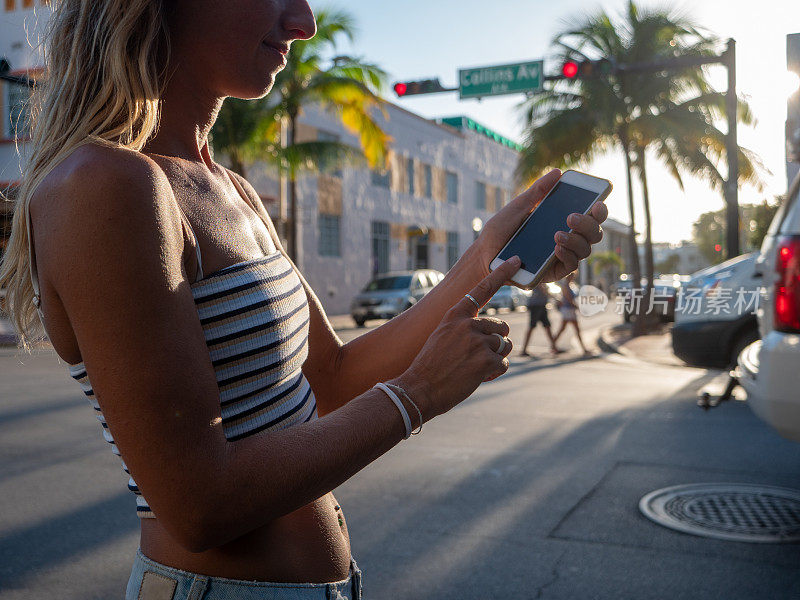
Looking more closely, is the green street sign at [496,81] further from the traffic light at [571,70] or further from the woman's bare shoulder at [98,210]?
the woman's bare shoulder at [98,210]

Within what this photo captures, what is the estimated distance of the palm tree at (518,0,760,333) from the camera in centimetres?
1898

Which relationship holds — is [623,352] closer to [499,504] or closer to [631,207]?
[631,207]

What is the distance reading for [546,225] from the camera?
1.65m

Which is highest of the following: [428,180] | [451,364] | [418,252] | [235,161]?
[428,180]

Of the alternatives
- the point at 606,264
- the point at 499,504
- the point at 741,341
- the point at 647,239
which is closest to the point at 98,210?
the point at 499,504

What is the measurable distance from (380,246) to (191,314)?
107ft

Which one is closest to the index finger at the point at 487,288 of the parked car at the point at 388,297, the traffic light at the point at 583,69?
the traffic light at the point at 583,69

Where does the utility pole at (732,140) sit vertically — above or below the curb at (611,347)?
above

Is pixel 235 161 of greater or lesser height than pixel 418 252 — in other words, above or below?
above

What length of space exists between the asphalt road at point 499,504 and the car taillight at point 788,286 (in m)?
1.13

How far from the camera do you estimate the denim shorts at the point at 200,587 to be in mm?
1183

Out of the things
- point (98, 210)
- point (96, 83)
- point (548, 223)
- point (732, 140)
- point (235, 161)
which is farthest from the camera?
point (235, 161)

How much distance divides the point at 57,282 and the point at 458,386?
0.59 m

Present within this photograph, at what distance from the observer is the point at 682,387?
9.45m
